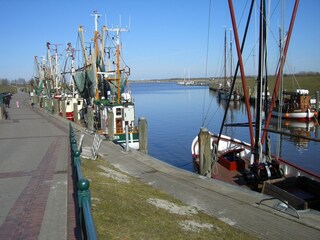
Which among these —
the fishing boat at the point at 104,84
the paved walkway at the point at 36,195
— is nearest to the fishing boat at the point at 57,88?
the fishing boat at the point at 104,84

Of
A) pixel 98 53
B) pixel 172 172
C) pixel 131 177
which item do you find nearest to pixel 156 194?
pixel 131 177

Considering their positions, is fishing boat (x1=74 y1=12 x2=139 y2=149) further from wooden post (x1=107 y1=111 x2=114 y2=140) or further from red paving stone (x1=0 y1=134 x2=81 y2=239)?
red paving stone (x1=0 y1=134 x2=81 y2=239)

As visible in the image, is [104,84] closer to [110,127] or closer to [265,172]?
[110,127]

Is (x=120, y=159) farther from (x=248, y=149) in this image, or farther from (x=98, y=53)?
(x=98, y=53)

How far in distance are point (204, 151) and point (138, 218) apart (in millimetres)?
6065

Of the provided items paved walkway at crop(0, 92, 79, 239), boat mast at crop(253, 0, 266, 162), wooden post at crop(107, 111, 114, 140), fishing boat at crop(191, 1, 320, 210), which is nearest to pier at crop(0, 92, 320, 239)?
paved walkway at crop(0, 92, 79, 239)

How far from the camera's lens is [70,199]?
7637 millimetres

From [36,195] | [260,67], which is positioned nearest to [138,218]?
[36,195]

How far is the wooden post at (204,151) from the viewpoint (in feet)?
40.9

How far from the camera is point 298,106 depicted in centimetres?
4088

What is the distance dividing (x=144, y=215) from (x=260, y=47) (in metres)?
7.32

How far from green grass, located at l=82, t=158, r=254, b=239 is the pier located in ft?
1.47

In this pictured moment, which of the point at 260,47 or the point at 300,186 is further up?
the point at 260,47

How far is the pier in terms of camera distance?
20.9ft
